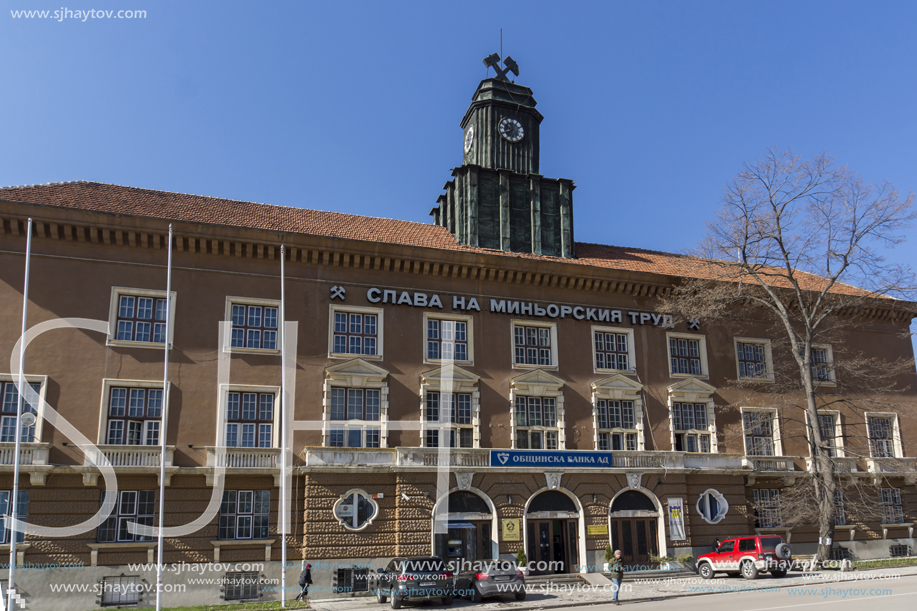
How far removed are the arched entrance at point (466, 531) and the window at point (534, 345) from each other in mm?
7238

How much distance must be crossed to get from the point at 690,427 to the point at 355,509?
59.4 feet

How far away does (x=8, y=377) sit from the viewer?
28859 millimetres

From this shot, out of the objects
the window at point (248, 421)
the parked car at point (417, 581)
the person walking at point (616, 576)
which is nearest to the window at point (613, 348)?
the person walking at point (616, 576)

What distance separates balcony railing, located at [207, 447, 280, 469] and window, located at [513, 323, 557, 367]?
1248 cm

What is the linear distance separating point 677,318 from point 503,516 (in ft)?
47.8

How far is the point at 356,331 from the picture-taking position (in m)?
34.1

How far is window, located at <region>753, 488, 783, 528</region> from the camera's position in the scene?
3780cm

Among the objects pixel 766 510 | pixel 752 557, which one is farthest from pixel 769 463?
pixel 752 557

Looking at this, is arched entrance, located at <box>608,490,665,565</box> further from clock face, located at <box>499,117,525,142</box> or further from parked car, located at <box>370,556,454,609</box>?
clock face, located at <box>499,117,525,142</box>

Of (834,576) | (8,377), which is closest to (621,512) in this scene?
(834,576)

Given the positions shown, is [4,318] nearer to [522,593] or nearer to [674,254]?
[522,593]

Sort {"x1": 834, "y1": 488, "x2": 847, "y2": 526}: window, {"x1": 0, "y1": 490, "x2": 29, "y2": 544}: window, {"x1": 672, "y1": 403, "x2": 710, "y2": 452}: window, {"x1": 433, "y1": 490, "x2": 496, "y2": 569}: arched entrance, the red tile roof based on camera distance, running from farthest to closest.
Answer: {"x1": 672, "y1": 403, "x2": 710, "y2": 452}: window < {"x1": 834, "y1": 488, "x2": 847, "y2": 526}: window < the red tile roof < {"x1": 433, "y1": 490, "x2": 496, "y2": 569}: arched entrance < {"x1": 0, "y1": 490, "x2": 29, "y2": 544}: window

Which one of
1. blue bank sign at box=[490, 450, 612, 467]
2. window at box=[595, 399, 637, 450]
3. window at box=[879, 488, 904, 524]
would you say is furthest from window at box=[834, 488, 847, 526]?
blue bank sign at box=[490, 450, 612, 467]

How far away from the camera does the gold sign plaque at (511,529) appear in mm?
32812
